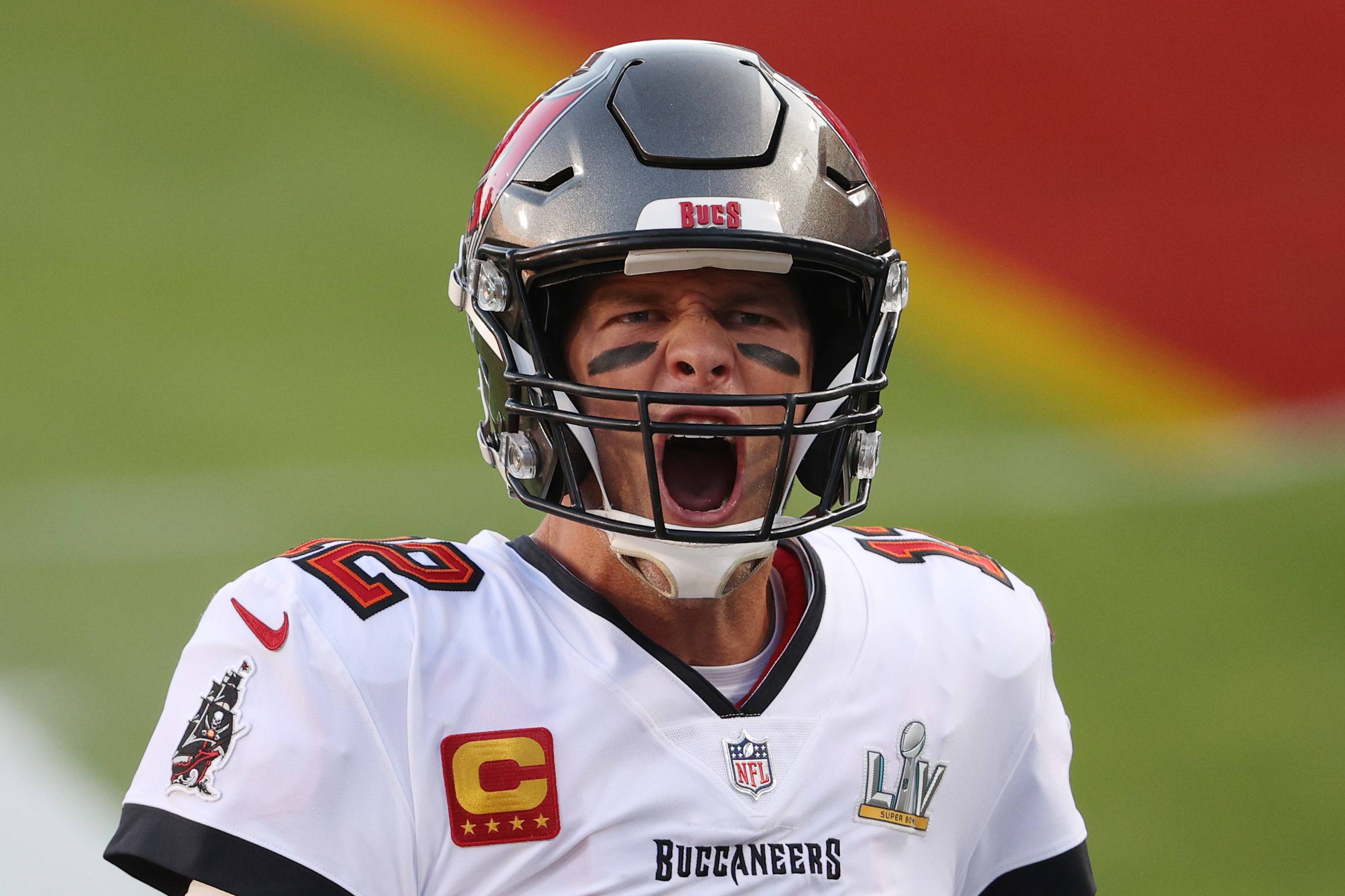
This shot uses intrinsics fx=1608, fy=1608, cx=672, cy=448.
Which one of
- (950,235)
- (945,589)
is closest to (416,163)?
(950,235)

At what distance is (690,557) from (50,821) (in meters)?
2.30

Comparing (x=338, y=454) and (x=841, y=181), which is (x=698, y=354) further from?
(x=338, y=454)

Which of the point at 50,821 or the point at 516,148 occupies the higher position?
the point at 516,148

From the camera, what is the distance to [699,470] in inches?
74.5

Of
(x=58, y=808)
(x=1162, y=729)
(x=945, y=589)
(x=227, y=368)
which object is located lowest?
(x=1162, y=729)

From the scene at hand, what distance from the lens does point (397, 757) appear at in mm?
1604

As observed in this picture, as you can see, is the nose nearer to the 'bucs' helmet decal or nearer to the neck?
the 'bucs' helmet decal

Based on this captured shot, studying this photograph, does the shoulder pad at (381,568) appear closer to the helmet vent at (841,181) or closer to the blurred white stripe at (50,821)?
the helmet vent at (841,181)

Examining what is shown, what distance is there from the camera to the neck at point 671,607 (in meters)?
1.82

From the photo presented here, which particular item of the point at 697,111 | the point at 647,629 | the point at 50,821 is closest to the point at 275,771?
the point at 647,629

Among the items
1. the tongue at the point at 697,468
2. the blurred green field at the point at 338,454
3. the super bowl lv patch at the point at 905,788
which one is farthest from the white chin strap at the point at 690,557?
the blurred green field at the point at 338,454

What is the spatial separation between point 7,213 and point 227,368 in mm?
1667

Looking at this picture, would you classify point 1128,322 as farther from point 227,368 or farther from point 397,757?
point 397,757

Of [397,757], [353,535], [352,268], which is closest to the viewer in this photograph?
[397,757]
